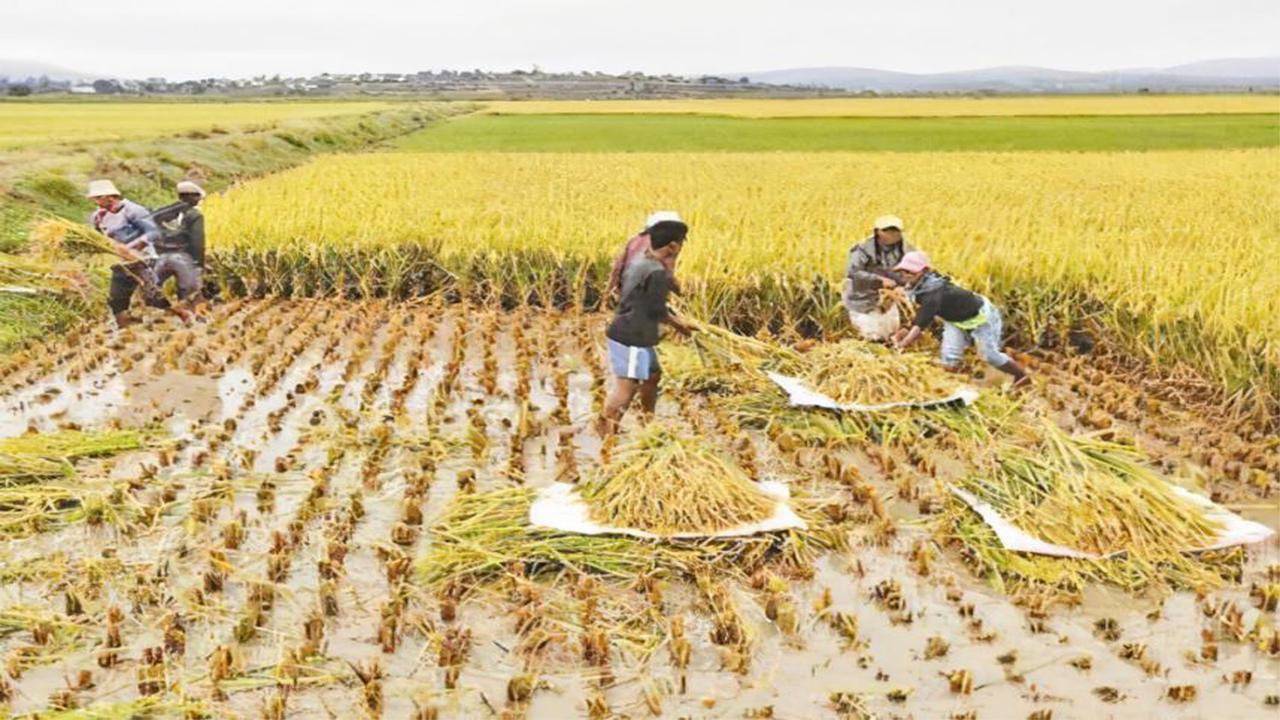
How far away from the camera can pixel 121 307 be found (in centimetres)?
819

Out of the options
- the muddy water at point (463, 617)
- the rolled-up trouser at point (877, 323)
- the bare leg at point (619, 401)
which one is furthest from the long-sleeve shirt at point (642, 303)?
the rolled-up trouser at point (877, 323)

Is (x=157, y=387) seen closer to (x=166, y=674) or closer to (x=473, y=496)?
(x=473, y=496)

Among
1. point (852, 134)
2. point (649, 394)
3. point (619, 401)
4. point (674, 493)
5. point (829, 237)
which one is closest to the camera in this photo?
point (674, 493)

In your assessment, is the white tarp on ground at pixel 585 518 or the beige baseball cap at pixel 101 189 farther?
the beige baseball cap at pixel 101 189

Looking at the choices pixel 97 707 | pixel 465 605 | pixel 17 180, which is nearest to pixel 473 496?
pixel 465 605

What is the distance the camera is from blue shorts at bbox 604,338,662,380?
553cm

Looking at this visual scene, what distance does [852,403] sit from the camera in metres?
5.86

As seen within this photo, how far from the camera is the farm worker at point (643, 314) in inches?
213

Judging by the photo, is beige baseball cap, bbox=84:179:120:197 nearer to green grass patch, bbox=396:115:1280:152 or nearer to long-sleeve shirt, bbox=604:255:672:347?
long-sleeve shirt, bbox=604:255:672:347

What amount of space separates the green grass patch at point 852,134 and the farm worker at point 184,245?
19464 mm

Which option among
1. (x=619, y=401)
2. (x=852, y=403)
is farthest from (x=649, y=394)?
(x=852, y=403)

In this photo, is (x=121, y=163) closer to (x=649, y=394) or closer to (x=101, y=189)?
(x=101, y=189)

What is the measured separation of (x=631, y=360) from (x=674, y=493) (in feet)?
4.21

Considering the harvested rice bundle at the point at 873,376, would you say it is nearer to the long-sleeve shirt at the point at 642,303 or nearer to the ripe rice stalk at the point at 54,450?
the long-sleeve shirt at the point at 642,303
